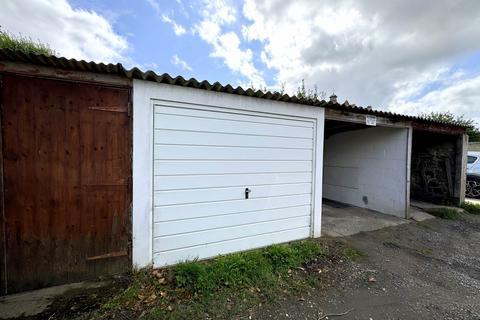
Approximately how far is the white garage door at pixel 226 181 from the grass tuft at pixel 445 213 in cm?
453

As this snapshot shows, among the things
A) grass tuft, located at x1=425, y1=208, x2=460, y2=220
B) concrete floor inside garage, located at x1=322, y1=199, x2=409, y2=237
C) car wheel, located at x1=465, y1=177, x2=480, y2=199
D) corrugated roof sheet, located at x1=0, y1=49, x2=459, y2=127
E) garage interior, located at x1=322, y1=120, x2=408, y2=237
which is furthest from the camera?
car wheel, located at x1=465, y1=177, x2=480, y2=199

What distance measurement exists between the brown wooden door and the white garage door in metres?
0.47

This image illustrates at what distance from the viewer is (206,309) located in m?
2.39

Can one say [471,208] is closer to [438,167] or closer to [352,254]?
[438,167]

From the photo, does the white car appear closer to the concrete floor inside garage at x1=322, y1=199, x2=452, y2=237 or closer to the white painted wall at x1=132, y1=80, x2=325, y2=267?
the concrete floor inside garage at x1=322, y1=199, x2=452, y2=237

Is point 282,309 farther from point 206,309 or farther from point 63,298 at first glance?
point 63,298

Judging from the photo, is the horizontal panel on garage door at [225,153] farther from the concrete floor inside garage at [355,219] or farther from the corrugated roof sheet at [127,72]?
the concrete floor inside garage at [355,219]

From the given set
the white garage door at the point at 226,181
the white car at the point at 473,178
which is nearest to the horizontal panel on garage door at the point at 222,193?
the white garage door at the point at 226,181

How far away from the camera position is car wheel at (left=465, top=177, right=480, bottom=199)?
8.72 meters

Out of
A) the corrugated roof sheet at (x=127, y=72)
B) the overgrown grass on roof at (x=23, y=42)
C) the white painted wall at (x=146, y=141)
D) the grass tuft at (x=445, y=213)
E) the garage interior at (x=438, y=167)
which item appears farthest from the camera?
the garage interior at (x=438, y=167)

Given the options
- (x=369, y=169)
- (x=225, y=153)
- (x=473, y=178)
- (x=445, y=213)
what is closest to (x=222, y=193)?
(x=225, y=153)

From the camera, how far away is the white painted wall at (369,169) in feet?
19.2

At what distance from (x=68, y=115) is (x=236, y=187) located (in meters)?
2.38

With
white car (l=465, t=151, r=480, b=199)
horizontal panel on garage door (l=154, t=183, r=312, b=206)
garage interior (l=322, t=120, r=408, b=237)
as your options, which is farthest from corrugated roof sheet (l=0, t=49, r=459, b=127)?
white car (l=465, t=151, r=480, b=199)
